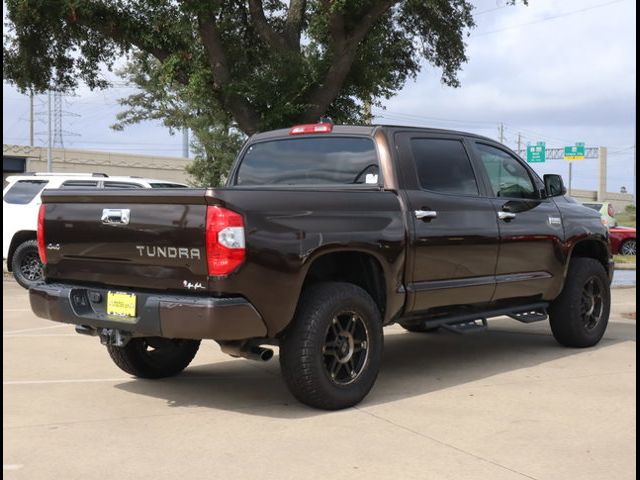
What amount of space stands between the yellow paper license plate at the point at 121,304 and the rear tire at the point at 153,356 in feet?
2.60

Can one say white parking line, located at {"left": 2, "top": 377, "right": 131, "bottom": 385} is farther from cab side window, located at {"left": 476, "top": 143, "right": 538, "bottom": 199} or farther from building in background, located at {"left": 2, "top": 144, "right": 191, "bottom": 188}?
building in background, located at {"left": 2, "top": 144, "right": 191, "bottom": 188}

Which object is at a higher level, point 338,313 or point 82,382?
point 338,313

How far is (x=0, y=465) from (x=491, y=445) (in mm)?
2663

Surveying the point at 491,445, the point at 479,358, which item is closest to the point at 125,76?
the point at 479,358

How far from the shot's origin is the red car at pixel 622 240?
23.0 m

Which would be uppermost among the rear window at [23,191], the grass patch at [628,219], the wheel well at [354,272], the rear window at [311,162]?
the rear window at [311,162]

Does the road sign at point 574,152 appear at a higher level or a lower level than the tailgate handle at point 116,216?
higher

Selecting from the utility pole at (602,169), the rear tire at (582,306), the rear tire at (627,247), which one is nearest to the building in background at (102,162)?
the rear tire at (627,247)

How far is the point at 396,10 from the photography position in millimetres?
20609

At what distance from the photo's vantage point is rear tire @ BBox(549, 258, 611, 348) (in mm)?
7590

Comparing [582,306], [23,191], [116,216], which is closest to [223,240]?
[116,216]

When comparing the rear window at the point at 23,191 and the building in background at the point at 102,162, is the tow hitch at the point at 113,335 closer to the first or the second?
the rear window at the point at 23,191

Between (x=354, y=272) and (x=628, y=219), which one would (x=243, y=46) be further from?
(x=628, y=219)

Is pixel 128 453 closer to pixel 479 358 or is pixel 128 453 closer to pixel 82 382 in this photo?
pixel 82 382
